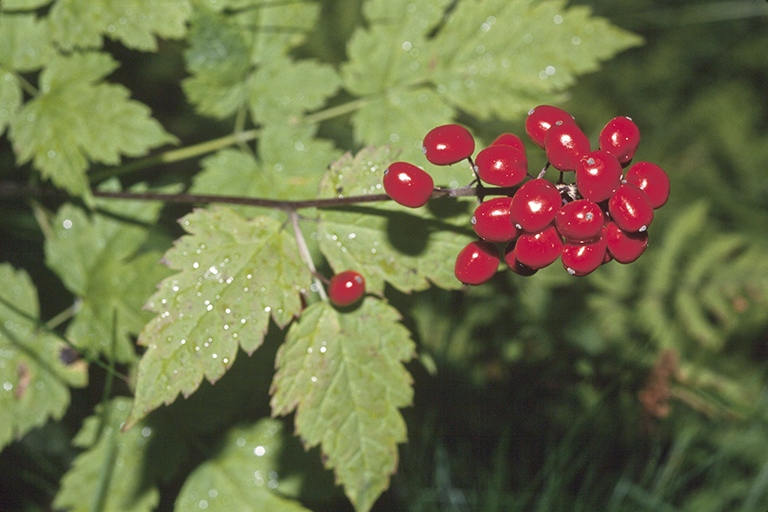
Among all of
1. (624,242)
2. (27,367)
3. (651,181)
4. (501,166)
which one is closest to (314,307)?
(501,166)

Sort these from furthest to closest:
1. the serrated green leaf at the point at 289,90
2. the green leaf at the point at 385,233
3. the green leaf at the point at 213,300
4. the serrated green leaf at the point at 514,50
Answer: the serrated green leaf at the point at 289,90
the serrated green leaf at the point at 514,50
the green leaf at the point at 385,233
the green leaf at the point at 213,300

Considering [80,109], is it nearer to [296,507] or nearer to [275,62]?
[275,62]

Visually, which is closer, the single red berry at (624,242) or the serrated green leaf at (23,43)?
the single red berry at (624,242)

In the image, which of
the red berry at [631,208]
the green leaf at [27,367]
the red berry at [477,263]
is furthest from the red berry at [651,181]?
the green leaf at [27,367]

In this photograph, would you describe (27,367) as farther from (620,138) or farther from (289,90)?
(620,138)

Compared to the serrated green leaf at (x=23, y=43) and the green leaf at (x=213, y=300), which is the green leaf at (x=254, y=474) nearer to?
the green leaf at (x=213, y=300)

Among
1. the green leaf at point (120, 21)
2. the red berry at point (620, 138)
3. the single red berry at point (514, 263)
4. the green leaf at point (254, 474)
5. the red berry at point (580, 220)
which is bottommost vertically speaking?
the green leaf at point (254, 474)

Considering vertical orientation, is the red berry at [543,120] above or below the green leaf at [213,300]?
above
